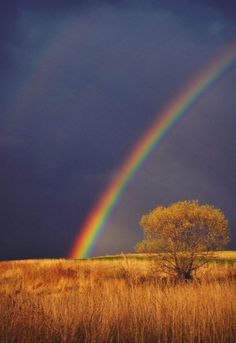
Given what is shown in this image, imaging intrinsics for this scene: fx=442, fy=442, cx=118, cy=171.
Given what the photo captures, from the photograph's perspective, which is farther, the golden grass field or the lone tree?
the lone tree

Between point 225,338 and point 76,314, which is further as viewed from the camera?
point 76,314

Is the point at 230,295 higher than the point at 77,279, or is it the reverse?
the point at 77,279

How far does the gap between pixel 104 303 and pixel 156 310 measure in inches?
39.8

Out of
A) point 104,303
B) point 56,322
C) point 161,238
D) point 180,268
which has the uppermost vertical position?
point 161,238

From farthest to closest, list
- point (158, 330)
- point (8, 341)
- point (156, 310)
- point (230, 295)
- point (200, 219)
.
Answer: point (200, 219) < point (230, 295) < point (156, 310) < point (158, 330) < point (8, 341)

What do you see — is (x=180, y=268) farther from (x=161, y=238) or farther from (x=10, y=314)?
(x=10, y=314)

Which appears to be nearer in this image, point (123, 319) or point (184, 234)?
point (123, 319)

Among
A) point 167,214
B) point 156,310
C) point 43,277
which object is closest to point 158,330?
point 156,310

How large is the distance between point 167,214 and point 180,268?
2.85 meters

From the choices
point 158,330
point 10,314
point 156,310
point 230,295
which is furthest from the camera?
point 230,295

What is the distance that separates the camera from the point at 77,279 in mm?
25484

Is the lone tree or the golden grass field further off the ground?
the lone tree

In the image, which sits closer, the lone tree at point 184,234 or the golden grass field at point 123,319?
the golden grass field at point 123,319

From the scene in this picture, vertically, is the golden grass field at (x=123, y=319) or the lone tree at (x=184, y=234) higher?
the lone tree at (x=184, y=234)
